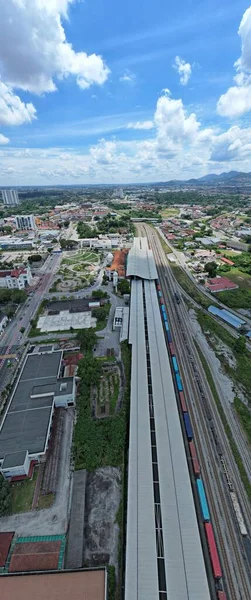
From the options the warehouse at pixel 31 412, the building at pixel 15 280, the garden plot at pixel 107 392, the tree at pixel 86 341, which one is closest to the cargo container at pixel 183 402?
the garden plot at pixel 107 392

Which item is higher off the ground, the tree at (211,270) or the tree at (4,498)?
the tree at (211,270)

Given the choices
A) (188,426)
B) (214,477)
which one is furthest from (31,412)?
(214,477)

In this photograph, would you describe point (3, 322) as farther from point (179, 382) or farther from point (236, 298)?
point (236, 298)

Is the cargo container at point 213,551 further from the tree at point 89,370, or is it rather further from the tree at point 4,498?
the tree at point 89,370

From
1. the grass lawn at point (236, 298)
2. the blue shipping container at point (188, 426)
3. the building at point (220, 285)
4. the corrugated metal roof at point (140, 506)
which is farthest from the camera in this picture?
the building at point (220, 285)

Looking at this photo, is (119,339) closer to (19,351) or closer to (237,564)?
(19,351)

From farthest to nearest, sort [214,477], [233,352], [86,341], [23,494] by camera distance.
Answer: [86,341] → [233,352] → [214,477] → [23,494]

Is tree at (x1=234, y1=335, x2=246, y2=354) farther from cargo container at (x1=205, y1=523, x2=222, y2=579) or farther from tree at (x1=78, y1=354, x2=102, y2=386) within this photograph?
cargo container at (x1=205, y1=523, x2=222, y2=579)
